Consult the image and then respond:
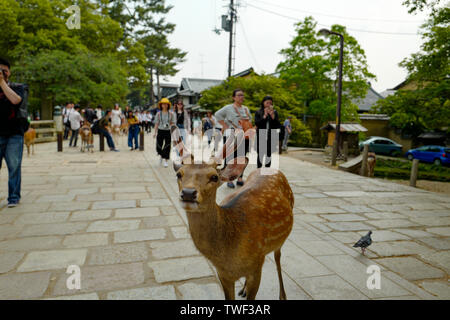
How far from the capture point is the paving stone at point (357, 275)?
274 cm

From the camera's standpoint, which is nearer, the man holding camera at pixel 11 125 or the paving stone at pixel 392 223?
the man holding camera at pixel 11 125

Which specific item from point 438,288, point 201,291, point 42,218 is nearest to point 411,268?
point 438,288

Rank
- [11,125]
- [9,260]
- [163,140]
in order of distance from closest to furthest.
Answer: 1. [9,260]
2. [11,125]
3. [163,140]

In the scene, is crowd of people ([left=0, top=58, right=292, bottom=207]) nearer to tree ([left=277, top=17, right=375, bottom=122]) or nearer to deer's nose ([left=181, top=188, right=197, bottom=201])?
deer's nose ([left=181, top=188, right=197, bottom=201])

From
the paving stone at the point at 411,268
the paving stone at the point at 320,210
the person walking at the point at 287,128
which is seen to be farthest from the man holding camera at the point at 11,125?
the person walking at the point at 287,128

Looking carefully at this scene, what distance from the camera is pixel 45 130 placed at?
16281mm

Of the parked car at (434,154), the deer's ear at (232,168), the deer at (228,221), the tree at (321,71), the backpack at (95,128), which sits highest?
the tree at (321,71)

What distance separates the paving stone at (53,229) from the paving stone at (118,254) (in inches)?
32.4

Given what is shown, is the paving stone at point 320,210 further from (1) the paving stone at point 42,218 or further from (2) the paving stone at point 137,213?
(1) the paving stone at point 42,218

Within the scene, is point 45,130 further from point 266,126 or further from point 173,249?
point 173,249

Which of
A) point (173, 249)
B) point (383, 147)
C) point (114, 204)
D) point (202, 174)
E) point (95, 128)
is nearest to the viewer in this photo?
point (202, 174)

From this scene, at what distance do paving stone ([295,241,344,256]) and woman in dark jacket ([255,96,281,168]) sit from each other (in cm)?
238

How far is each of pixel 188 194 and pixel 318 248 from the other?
2604 mm

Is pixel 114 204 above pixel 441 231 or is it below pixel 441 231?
above
